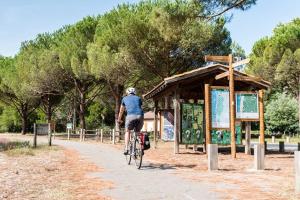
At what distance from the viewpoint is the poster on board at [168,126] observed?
763 inches

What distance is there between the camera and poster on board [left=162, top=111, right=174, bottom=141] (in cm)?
1938

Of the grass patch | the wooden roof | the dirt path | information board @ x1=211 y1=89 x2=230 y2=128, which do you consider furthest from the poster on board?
the dirt path

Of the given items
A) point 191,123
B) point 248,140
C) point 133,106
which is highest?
point 133,106

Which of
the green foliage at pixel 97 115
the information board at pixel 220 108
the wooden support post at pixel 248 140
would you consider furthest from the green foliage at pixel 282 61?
the green foliage at pixel 97 115

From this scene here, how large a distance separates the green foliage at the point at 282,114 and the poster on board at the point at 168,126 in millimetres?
36719

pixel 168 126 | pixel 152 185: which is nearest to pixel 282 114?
pixel 168 126

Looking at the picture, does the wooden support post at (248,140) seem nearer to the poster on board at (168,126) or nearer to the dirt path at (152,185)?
the poster on board at (168,126)

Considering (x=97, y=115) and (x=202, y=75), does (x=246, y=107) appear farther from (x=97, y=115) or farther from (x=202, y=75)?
(x=97, y=115)

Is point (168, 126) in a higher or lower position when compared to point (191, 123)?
lower

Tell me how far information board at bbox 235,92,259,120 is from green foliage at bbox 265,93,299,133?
1627 inches

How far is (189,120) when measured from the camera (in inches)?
712

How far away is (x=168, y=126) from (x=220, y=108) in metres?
6.34

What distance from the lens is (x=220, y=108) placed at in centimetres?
1339

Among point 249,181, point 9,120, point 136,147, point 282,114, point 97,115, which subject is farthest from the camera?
point 97,115
